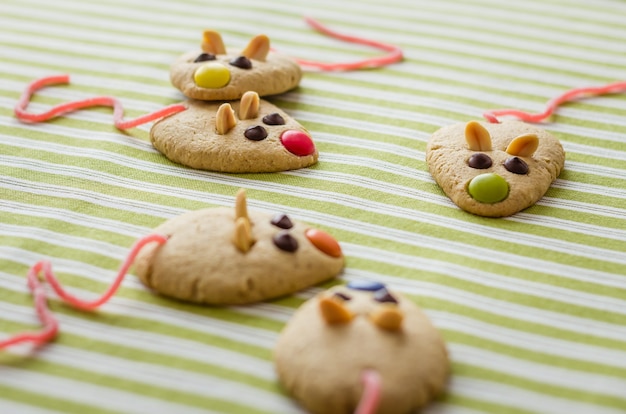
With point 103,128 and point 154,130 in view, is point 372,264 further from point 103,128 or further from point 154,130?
point 103,128

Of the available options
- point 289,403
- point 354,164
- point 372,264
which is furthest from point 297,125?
point 289,403

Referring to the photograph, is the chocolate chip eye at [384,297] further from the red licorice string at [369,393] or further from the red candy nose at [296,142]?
the red candy nose at [296,142]

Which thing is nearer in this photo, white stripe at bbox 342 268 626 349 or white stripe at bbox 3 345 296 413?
white stripe at bbox 3 345 296 413

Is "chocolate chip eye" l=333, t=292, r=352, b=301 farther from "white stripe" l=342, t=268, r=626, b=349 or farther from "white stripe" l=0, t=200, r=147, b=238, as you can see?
"white stripe" l=0, t=200, r=147, b=238

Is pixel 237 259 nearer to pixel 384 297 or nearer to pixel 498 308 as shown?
pixel 384 297

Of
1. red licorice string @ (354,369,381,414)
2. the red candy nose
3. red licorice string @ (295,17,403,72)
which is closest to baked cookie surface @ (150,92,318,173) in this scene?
the red candy nose

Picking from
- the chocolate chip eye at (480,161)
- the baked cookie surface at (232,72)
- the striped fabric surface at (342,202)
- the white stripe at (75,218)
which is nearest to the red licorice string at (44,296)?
the striped fabric surface at (342,202)

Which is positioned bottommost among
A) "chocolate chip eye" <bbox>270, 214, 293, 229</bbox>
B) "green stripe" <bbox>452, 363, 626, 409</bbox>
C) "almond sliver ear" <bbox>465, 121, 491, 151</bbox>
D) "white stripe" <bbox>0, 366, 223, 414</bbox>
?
"white stripe" <bbox>0, 366, 223, 414</bbox>
